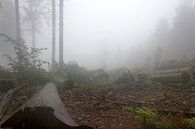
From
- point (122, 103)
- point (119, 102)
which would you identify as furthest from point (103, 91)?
point (122, 103)

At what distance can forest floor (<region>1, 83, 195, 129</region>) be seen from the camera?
8883 mm

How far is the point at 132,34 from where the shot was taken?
192 feet

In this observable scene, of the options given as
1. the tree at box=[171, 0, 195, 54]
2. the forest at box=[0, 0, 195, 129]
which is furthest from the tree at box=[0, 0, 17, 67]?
the tree at box=[171, 0, 195, 54]

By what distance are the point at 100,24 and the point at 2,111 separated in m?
64.8

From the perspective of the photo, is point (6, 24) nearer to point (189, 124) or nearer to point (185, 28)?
point (185, 28)

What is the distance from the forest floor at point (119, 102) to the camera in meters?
8.88

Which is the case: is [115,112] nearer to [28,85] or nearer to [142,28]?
[28,85]

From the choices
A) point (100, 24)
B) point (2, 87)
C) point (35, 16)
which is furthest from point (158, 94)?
point (100, 24)

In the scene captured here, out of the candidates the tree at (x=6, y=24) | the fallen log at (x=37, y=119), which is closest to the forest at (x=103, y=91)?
the fallen log at (x=37, y=119)

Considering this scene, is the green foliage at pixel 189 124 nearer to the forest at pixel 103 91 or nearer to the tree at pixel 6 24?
the forest at pixel 103 91

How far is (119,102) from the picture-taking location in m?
11.0

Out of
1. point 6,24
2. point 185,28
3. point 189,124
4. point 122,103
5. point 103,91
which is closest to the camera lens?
point 189,124

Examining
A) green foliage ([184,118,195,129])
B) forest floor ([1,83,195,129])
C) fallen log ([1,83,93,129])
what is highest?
fallen log ([1,83,93,129])

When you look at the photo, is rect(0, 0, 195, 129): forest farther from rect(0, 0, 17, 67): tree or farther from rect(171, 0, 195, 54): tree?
rect(0, 0, 17, 67): tree
